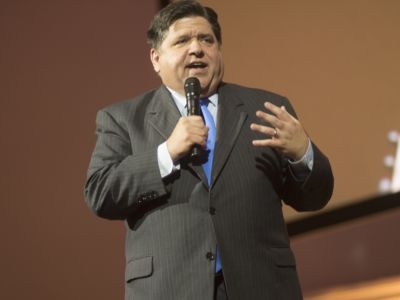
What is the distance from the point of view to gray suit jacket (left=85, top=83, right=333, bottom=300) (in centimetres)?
144

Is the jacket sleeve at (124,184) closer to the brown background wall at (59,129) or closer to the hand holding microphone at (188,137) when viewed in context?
the hand holding microphone at (188,137)

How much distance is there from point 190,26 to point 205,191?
47cm

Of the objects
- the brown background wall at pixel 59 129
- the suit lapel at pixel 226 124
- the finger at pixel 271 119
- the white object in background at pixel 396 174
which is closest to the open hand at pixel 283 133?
the finger at pixel 271 119

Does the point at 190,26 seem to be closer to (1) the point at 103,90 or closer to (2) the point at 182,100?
(2) the point at 182,100

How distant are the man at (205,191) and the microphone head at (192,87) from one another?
9 centimetres

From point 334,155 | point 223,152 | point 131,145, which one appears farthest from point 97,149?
point 334,155

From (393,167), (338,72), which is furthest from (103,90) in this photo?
(393,167)

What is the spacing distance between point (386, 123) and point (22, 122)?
5.59 ft

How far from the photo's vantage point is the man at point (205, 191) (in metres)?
1.44

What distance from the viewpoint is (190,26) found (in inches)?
67.2

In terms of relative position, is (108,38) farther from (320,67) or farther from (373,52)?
(373,52)

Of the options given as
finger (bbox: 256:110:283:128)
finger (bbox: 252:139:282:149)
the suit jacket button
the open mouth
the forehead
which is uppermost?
the forehead

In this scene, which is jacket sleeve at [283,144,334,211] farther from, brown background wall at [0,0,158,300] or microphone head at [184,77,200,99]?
brown background wall at [0,0,158,300]

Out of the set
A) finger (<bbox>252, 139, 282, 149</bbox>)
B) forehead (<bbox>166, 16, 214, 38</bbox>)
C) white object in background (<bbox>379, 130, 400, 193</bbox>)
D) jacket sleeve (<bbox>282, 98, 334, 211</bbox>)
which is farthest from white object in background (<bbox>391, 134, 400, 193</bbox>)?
finger (<bbox>252, 139, 282, 149</bbox>)
